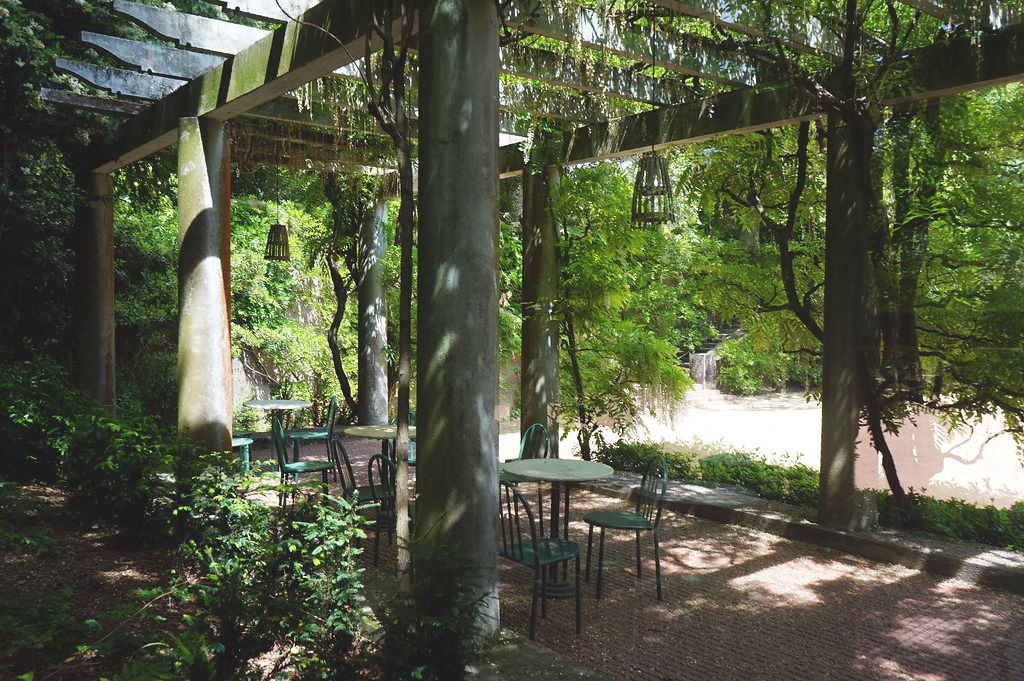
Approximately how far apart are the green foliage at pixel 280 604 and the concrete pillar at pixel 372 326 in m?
8.54

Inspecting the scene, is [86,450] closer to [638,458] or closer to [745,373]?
[638,458]

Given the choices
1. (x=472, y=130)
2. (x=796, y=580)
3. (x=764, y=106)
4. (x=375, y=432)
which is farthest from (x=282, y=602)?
(x=764, y=106)

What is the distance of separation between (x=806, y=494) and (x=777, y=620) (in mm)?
2958

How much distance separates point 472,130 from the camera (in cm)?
380

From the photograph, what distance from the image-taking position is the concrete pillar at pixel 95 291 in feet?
29.7

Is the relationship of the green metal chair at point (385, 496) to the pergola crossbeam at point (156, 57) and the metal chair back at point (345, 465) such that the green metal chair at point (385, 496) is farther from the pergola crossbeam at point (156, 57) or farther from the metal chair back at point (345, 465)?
the pergola crossbeam at point (156, 57)

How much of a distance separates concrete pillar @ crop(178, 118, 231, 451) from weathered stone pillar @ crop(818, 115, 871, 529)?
18.1ft

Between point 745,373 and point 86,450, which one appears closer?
point 86,450

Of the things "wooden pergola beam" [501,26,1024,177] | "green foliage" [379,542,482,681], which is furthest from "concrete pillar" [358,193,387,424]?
"green foliage" [379,542,482,681]

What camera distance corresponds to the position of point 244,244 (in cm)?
1296

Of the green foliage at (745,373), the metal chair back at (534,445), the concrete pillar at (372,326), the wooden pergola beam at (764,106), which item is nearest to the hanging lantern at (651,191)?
the wooden pergola beam at (764,106)

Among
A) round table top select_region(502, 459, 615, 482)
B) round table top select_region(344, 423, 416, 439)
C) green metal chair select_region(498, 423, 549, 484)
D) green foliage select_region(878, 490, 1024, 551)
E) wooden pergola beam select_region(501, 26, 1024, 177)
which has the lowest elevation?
green foliage select_region(878, 490, 1024, 551)

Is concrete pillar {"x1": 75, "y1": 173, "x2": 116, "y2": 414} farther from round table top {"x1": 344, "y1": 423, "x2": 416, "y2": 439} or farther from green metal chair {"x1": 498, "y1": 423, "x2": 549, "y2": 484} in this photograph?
green metal chair {"x1": 498, "y1": 423, "x2": 549, "y2": 484}

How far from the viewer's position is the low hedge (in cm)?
616
